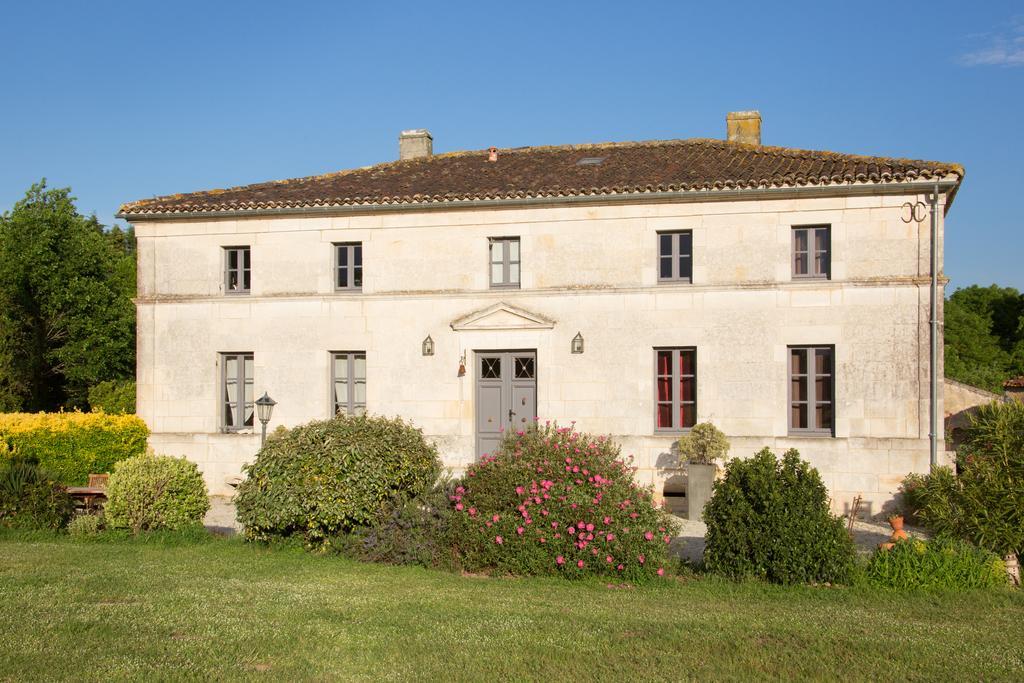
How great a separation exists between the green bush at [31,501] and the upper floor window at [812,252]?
12992mm

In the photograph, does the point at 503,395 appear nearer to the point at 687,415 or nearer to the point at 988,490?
the point at 687,415

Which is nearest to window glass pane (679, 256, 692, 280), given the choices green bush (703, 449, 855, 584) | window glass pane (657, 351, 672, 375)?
window glass pane (657, 351, 672, 375)

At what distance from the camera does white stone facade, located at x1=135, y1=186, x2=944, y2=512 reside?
16531mm

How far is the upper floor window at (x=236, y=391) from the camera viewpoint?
63.6 feet

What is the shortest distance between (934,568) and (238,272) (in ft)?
47.9

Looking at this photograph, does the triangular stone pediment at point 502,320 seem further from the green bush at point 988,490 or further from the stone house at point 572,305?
the green bush at point 988,490

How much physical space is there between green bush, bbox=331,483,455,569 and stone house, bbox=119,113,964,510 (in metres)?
6.11

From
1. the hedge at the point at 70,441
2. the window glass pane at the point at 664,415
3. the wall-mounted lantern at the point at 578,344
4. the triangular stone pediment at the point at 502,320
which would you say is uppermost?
the triangular stone pediment at the point at 502,320

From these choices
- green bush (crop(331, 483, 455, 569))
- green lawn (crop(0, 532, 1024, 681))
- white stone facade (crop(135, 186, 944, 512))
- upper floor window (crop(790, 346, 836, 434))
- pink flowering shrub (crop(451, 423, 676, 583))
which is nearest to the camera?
green lawn (crop(0, 532, 1024, 681))

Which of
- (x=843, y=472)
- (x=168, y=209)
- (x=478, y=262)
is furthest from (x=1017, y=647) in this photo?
(x=168, y=209)

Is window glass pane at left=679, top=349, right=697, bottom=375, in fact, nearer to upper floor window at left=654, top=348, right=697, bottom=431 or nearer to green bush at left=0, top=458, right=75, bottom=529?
upper floor window at left=654, top=348, right=697, bottom=431

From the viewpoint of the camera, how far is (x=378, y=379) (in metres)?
18.7

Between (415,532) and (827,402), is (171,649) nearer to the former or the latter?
(415,532)

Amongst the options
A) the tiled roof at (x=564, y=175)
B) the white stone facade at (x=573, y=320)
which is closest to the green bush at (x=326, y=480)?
the white stone facade at (x=573, y=320)
